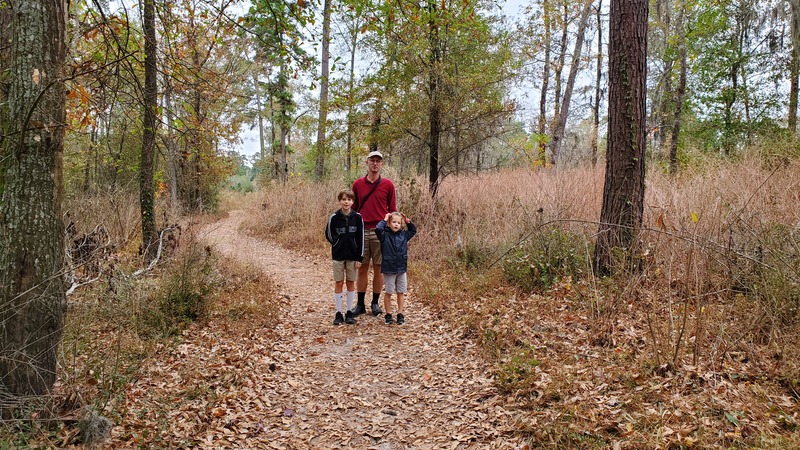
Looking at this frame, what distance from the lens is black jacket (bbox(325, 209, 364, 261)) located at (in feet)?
17.4

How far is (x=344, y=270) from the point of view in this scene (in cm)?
553

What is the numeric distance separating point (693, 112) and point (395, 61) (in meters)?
13.6

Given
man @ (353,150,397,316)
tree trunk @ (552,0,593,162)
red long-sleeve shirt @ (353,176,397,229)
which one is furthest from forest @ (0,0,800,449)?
tree trunk @ (552,0,593,162)

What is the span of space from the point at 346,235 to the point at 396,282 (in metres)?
0.92

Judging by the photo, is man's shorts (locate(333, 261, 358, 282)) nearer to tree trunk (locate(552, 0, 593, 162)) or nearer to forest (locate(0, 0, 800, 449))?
forest (locate(0, 0, 800, 449))

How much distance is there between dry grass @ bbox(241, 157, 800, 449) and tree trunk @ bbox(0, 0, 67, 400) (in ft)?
11.6

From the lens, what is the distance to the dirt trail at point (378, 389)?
10.7 ft

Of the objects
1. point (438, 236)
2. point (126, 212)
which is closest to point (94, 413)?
point (126, 212)

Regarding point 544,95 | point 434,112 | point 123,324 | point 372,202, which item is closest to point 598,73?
point 544,95

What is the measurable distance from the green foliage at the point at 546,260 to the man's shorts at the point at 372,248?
2.04 m

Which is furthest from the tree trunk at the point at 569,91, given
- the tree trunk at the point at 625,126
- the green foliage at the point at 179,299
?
the green foliage at the point at 179,299

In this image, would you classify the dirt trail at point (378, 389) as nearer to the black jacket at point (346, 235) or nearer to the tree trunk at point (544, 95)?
the black jacket at point (346, 235)

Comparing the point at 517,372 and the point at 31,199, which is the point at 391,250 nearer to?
the point at 517,372

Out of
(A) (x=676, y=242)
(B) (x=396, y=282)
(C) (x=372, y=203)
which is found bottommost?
(B) (x=396, y=282)
